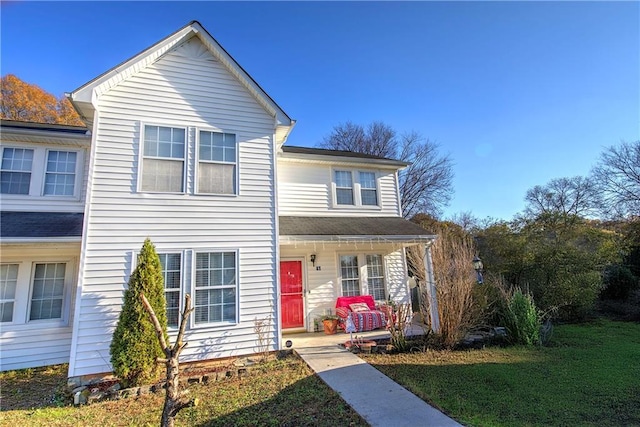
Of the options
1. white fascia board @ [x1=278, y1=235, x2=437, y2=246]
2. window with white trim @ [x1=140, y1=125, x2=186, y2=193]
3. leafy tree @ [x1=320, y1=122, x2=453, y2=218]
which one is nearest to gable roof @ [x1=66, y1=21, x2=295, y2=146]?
window with white trim @ [x1=140, y1=125, x2=186, y2=193]

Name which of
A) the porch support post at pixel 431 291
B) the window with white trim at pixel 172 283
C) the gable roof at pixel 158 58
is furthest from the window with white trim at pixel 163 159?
the porch support post at pixel 431 291

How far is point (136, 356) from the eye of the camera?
5312 millimetres

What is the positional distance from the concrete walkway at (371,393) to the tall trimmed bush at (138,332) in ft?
10.4

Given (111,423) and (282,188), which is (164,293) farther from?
(282,188)

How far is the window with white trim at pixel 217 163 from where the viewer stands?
23.9ft

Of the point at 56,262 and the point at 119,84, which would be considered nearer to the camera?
the point at 119,84

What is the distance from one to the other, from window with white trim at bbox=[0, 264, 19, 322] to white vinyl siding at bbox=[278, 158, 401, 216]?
6982mm

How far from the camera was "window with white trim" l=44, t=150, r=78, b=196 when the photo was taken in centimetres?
794

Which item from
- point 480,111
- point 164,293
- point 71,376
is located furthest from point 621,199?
point 71,376

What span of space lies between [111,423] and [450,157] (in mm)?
27755

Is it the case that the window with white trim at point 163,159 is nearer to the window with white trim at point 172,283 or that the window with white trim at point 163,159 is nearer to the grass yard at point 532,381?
the window with white trim at point 172,283

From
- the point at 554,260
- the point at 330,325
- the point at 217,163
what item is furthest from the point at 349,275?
the point at 554,260

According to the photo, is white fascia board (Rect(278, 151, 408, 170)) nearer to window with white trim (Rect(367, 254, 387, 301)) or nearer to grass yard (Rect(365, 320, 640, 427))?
window with white trim (Rect(367, 254, 387, 301))

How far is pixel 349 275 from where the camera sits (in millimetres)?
9984
